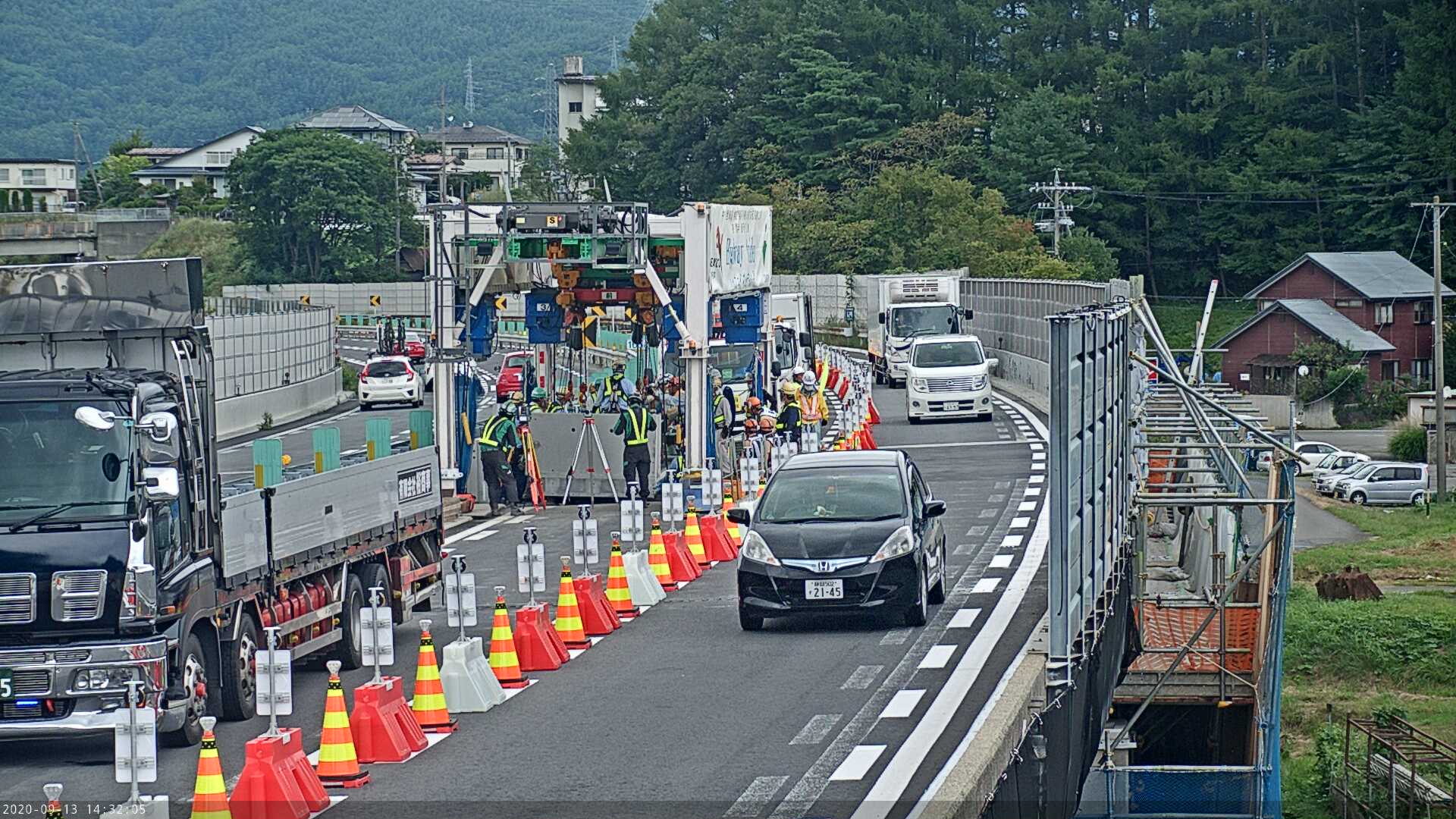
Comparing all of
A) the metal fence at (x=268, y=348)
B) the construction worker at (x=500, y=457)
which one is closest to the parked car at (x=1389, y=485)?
the metal fence at (x=268, y=348)

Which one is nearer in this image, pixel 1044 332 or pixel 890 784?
pixel 890 784

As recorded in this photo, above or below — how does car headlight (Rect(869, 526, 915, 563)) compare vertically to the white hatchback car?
above

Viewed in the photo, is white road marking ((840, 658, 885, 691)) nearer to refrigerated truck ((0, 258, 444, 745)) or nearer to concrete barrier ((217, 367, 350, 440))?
refrigerated truck ((0, 258, 444, 745))

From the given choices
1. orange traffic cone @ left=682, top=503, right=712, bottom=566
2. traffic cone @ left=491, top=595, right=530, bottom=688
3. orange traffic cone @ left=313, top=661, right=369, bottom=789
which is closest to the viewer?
orange traffic cone @ left=313, top=661, right=369, bottom=789

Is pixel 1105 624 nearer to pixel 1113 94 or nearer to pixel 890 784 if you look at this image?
pixel 890 784

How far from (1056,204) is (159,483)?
7387cm

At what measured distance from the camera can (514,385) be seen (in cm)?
4712

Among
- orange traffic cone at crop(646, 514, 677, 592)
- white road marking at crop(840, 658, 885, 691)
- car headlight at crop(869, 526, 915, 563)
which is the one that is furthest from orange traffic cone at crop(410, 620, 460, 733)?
orange traffic cone at crop(646, 514, 677, 592)

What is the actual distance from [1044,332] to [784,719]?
38857 mm

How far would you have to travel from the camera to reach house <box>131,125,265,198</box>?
160 meters

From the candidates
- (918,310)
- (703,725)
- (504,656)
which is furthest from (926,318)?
(703,725)

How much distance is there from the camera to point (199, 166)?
171 metres

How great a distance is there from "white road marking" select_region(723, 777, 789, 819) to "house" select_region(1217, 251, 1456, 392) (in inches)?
2985

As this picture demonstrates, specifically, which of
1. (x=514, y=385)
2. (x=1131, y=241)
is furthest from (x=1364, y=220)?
(x=514, y=385)
